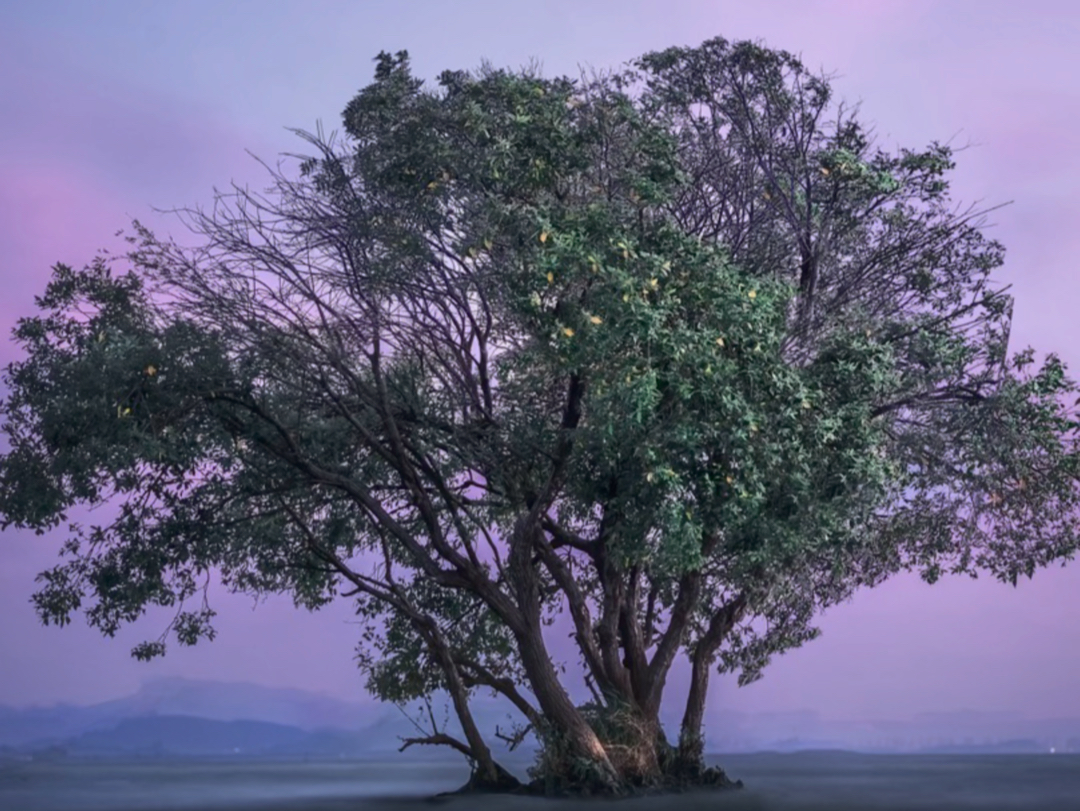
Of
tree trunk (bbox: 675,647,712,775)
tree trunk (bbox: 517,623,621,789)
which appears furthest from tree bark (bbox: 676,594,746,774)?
tree trunk (bbox: 517,623,621,789)

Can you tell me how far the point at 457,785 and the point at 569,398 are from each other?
32.3 ft

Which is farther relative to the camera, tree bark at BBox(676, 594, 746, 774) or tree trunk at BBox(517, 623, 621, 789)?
tree bark at BBox(676, 594, 746, 774)

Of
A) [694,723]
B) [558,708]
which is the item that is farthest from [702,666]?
[558,708]

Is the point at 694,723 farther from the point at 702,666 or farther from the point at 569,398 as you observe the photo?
the point at 569,398

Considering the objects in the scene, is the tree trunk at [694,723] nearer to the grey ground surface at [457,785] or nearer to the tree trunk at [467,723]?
the grey ground surface at [457,785]

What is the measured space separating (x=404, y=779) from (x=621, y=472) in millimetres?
16085

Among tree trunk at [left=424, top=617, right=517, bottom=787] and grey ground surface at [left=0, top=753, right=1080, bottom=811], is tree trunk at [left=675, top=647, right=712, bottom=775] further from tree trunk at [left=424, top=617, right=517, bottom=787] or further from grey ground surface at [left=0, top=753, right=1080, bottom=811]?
tree trunk at [left=424, top=617, right=517, bottom=787]

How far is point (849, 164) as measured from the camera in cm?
2047

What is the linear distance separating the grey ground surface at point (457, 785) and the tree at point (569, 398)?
146cm

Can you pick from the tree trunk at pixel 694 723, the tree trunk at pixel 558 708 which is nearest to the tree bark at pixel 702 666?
the tree trunk at pixel 694 723

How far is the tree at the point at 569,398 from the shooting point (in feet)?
60.8

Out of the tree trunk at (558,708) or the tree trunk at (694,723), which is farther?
the tree trunk at (694,723)

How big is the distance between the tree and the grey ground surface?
1463 mm

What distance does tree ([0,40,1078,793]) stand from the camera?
60.8 ft
